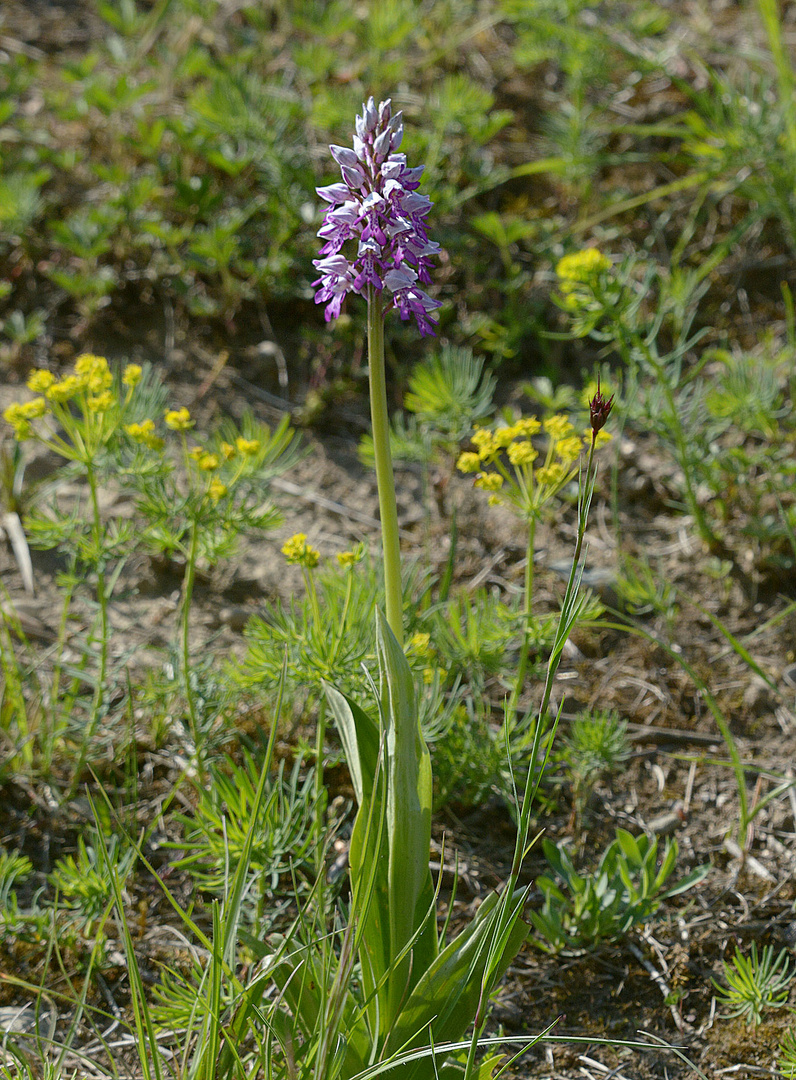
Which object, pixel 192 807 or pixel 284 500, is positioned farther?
pixel 284 500

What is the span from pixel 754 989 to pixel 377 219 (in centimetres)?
165

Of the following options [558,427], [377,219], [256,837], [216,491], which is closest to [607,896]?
[256,837]

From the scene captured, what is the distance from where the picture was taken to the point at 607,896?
2.01 metres

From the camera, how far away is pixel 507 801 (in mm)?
2316

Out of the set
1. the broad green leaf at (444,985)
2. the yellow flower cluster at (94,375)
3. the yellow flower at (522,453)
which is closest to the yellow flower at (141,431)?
the yellow flower cluster at (94,375)

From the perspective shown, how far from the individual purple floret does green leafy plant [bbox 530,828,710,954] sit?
124cm

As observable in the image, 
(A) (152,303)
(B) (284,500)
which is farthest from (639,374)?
(A) (152,303)

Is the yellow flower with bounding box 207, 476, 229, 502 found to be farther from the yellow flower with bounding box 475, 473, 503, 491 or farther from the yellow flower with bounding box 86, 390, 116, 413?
the yellow flower with bounding box 475, 473, 503, 491

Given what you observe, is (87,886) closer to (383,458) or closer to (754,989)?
(383,458)

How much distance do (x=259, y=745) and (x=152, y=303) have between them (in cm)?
219

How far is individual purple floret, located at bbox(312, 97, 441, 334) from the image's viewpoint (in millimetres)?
1533

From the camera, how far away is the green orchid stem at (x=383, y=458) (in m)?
1.59

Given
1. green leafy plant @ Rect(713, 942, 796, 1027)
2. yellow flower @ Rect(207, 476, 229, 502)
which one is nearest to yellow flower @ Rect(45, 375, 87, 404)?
yellow flower @ Rect(207, 476, 229, 502)

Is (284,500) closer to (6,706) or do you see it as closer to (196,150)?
(6,706)
